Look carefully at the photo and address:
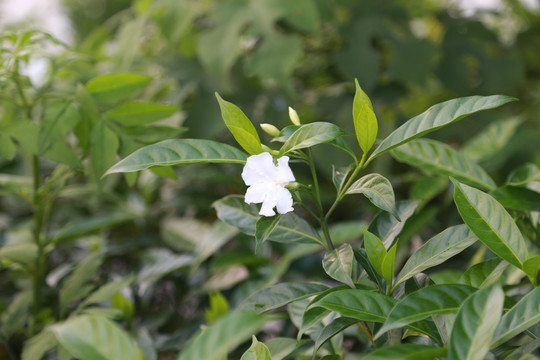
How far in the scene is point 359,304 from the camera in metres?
0.46

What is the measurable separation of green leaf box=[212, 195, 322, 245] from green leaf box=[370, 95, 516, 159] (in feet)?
0.47

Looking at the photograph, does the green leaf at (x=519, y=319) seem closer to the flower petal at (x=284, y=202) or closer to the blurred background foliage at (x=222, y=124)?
the flower petal at (x=284, y=202)

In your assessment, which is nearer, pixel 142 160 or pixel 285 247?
pixel 142 160

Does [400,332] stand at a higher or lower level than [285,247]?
higher

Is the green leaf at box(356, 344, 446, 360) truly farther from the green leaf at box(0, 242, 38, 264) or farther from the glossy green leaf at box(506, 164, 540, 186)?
the green leaf at box(0, 242, 38, 264)

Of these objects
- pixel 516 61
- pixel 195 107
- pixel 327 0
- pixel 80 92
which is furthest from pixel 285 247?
pixel 516 61

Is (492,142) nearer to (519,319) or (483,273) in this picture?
(483,273)

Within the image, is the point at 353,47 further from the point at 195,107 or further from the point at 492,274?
the point at 492,274

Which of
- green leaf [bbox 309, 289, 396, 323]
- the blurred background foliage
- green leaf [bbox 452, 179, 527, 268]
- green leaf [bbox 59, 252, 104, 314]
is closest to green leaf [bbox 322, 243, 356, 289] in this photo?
green leaf [bbox 309, 289, 396, 323]

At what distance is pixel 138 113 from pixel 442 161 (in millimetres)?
460

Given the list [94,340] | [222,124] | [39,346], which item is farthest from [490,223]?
[222,124]

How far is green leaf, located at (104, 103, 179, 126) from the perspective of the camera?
0.69 m

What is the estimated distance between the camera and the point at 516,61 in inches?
58.8

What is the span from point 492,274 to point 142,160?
1.28 ft
